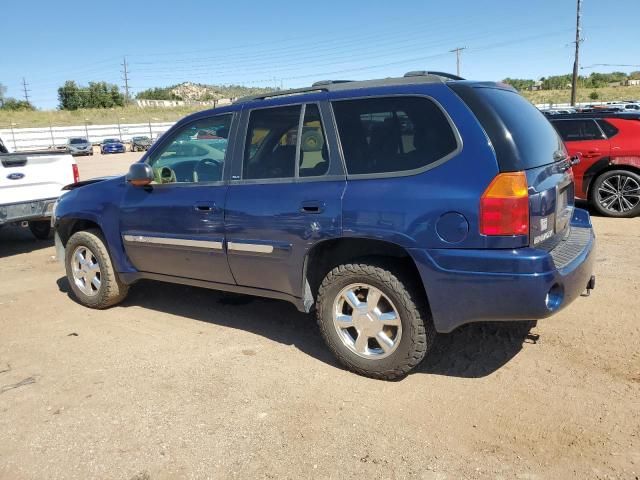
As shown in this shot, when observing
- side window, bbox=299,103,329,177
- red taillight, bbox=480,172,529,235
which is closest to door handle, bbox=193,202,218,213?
side window, bbox=299,103,329,177

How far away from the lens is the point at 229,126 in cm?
418

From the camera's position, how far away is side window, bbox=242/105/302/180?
152 inches

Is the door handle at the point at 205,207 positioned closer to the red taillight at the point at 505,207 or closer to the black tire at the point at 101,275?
the black tire at the point at 101,275

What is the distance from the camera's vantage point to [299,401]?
338cm

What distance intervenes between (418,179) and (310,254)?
0.91 meters

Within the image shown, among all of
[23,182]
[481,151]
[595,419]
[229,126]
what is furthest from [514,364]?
[23,182]

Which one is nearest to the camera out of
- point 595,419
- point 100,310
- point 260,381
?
point 595,419

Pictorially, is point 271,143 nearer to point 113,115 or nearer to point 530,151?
point 530,151

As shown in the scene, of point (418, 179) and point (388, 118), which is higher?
point (388, 118)

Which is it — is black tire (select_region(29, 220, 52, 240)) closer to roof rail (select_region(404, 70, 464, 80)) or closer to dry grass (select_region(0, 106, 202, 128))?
roof rail (select_region(404, 70, 464, 80))

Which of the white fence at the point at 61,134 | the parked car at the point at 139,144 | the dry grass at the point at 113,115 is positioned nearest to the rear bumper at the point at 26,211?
the parked car at the point at 139,144

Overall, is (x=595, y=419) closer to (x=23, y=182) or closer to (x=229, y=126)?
(x=229, y=126)

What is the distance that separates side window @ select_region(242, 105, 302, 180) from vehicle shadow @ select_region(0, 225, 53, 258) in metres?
5.75

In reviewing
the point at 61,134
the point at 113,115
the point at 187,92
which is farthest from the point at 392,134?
the point at 187,92
